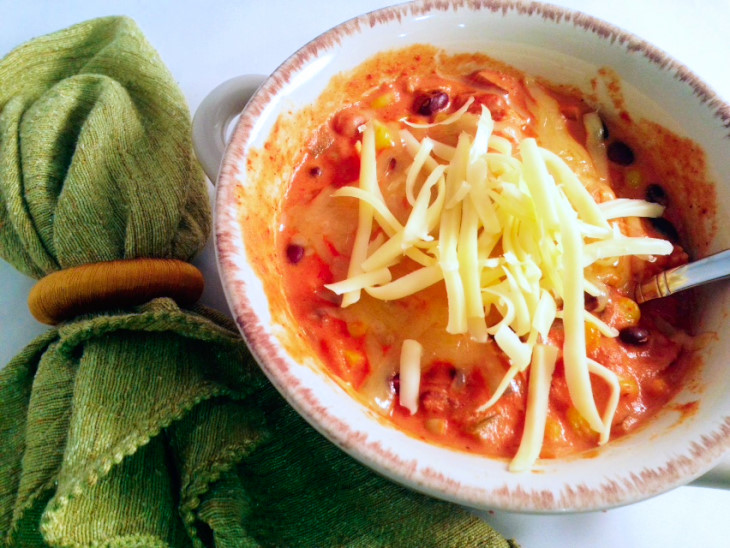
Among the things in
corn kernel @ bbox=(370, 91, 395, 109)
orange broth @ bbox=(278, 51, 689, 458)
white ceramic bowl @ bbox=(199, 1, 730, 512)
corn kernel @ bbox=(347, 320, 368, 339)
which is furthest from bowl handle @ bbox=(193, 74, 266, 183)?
corn kernel @ bbox=(347, 320, 368, 339)

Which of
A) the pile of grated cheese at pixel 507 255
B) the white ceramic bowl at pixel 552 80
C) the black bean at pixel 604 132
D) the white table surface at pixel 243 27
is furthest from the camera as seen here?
the white table surface at pixel 243 27

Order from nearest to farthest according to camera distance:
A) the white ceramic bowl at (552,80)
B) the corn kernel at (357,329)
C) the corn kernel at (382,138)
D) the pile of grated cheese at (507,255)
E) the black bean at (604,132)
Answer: the white ceramic bowl at (552,80), the pile of grated cheese at (507,255), the corn kernel at (357,329), the corn kernel at (382,138), the black bean at (604,132)

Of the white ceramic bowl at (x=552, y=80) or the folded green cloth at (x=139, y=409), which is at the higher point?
the white ceramic bowl at (x=552, y=80)

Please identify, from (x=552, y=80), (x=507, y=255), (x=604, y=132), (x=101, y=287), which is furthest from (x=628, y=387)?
(x=101, y=287)

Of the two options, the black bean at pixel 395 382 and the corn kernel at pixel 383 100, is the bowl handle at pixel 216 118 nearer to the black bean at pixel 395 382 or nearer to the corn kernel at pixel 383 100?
the corn kernel at pixel 383 100

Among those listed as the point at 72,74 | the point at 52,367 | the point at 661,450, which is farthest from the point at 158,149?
the point at 661,450

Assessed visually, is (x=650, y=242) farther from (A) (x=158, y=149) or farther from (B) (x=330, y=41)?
(A) (x=158, y=149)

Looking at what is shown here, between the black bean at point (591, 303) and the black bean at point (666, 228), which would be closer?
the black bean at point (591, 303)

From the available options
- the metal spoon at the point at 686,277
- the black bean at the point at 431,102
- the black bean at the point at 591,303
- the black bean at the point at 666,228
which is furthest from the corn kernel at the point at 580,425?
the black bean at the point at 431,102

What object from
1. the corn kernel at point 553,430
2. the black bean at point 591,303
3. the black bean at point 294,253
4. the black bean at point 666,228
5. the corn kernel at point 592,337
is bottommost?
the black bean at point 294,253

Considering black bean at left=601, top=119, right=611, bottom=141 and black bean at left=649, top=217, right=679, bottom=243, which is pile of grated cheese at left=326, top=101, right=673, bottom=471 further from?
black bean at left=601, top=119, right=611, bottom=141
